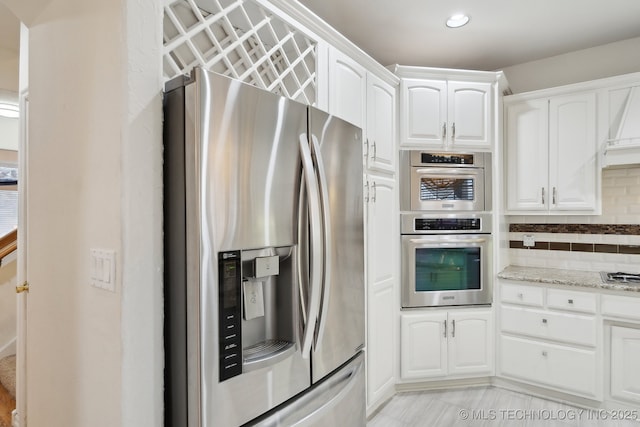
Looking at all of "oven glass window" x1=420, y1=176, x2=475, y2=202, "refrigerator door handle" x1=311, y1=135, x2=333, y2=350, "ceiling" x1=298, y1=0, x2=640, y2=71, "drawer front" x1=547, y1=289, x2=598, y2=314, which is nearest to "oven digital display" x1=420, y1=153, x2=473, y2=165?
"oven glass window" x1=420, y1=176, x2=475, y2=202

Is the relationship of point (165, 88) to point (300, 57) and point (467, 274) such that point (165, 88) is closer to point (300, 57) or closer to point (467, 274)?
point (300, 57)

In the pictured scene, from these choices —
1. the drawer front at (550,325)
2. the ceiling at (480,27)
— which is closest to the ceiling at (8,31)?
the ceiling at (480,27)

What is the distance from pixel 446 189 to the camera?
2.78 metres

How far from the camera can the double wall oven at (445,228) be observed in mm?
2734

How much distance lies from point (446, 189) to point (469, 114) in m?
0.61

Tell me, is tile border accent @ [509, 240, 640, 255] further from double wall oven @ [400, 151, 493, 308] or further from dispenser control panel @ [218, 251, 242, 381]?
dispenser control panel @ [218, 251, 242, 381]

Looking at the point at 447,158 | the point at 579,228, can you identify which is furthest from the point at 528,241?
the point at 447,158

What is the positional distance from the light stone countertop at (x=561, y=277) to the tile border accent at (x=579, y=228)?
1.07ft

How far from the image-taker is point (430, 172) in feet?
9.07

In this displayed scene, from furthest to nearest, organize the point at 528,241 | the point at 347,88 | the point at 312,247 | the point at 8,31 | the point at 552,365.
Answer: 1. the point at 528,241
2. the point at 552,365
3. the point at 8,31
4. the point at 347,88
5. the point at 312,247

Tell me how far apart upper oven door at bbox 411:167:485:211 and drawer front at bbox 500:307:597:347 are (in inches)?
32.8

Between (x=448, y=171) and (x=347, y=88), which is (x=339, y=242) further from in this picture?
(x=448, y=171)

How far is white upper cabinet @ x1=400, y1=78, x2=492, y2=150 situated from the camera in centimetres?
274

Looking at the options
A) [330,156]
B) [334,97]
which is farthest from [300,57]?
[330,156]
